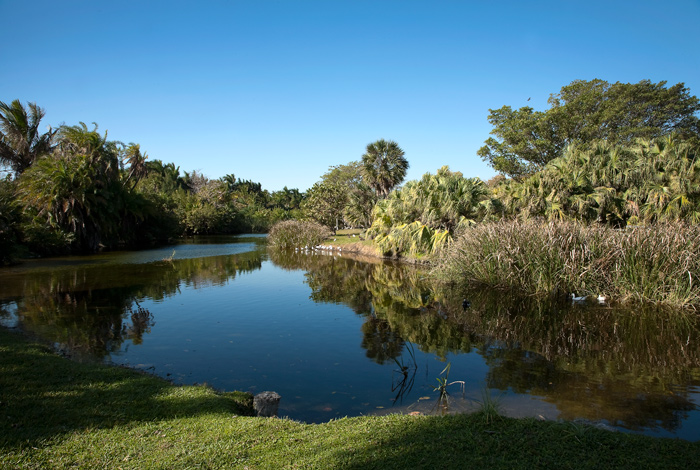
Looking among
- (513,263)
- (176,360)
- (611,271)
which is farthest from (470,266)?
(176,360)

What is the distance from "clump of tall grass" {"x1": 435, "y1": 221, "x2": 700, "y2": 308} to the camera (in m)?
11.1

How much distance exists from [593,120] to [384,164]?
18532mm

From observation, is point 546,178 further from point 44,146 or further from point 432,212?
point 44,146

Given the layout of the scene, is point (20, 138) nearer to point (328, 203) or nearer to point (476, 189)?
point (328, 203)

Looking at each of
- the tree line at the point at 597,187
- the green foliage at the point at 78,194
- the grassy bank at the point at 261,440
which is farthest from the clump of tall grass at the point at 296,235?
the grassy bank at the point at 261,440

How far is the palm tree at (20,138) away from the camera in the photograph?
3141 cm

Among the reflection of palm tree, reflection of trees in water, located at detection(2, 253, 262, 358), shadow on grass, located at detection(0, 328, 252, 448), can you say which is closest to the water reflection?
reflection of trees in water, located at detection(2, 253, 262, 358)

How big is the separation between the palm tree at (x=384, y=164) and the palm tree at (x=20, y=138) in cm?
2767

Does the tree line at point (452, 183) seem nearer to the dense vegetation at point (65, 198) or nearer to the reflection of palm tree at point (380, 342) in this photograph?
the dense vegetation at point (65, 198)

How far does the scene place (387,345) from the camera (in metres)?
9.31

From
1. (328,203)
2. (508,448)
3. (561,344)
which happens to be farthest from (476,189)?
(328,203)

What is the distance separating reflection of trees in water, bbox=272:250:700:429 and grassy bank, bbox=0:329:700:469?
194cm

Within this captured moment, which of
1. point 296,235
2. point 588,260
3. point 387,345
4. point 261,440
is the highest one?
point 296,235

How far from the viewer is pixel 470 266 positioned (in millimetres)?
14883
